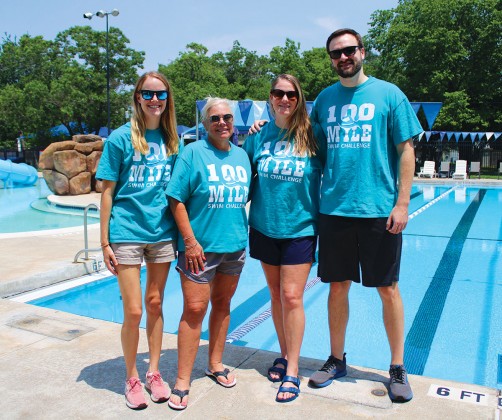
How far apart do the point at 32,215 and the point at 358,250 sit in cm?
1221

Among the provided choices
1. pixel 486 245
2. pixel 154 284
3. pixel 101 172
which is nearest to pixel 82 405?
pixel 154 284

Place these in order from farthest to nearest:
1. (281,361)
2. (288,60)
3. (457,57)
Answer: (288,60)
(457,57)
(281,361)

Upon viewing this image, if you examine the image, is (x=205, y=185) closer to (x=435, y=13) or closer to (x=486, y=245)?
(x=486, y=245)

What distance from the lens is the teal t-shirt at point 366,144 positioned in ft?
9.05

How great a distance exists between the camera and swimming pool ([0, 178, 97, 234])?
11.2 meters

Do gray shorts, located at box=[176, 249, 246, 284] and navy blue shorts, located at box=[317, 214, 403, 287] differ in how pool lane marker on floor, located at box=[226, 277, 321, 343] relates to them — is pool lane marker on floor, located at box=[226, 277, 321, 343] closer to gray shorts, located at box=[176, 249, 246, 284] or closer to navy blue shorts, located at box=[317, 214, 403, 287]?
gray shorts, located at box=[176, 249, 246, 284]

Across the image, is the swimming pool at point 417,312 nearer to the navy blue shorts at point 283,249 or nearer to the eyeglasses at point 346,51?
the navy blue shorts at point 283,249

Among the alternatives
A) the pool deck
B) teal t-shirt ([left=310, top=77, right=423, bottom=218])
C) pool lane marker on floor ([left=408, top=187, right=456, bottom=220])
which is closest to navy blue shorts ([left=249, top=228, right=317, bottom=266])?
teal t-shirt ([left=310, top=77, right=423, bottom=218])

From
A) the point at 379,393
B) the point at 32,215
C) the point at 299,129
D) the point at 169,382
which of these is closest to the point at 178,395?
the point at 169,382

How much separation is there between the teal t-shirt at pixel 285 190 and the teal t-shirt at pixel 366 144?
4.2 inches

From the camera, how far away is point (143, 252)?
2.83m

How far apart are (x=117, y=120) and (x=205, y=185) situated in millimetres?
36614

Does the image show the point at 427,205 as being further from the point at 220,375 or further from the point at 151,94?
the point at 151,94

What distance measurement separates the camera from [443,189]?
2086 centimetres
